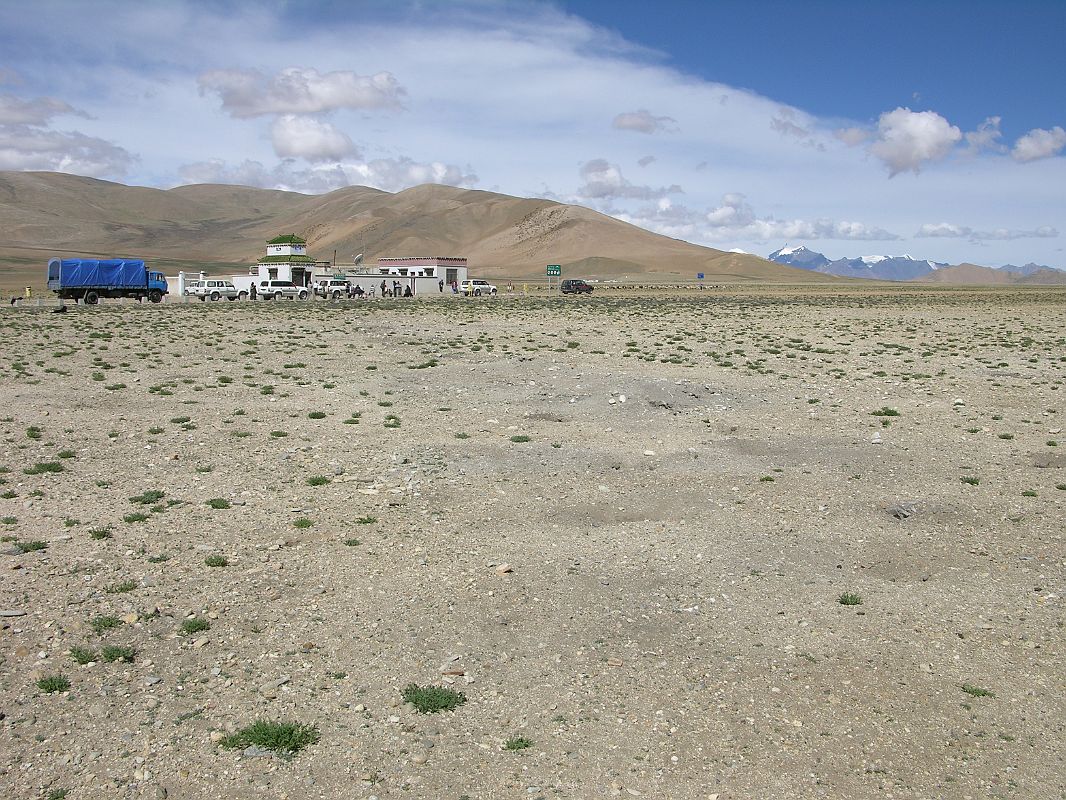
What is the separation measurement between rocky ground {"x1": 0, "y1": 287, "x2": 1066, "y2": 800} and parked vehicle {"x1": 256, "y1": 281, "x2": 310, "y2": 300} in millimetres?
59588

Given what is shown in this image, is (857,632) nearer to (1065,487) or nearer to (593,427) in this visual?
(1065,487)

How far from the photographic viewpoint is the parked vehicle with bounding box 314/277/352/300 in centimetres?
8356

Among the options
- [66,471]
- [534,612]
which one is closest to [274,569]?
[534,612]

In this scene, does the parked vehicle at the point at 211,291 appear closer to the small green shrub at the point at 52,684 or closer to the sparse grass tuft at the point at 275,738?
the small green shrub at the point at 52,684

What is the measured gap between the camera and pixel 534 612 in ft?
29.9

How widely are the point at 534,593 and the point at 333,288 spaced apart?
7827cm

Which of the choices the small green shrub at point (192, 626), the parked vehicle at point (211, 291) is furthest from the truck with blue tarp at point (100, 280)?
the small green shrub at point (192, 626)

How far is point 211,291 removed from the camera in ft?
254

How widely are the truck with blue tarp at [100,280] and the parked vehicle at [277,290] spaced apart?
29.2 ft

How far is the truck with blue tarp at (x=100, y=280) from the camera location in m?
62.6

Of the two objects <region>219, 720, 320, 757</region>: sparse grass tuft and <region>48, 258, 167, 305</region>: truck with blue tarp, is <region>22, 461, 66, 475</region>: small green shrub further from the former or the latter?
<region>48, 258, 167, 305</region>: truck with blue tarp

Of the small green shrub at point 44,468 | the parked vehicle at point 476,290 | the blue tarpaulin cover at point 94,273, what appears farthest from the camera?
the parked vehicle at point 476,290

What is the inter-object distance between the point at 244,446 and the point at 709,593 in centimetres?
940

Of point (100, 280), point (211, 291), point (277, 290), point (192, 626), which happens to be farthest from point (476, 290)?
point (192, 626)
